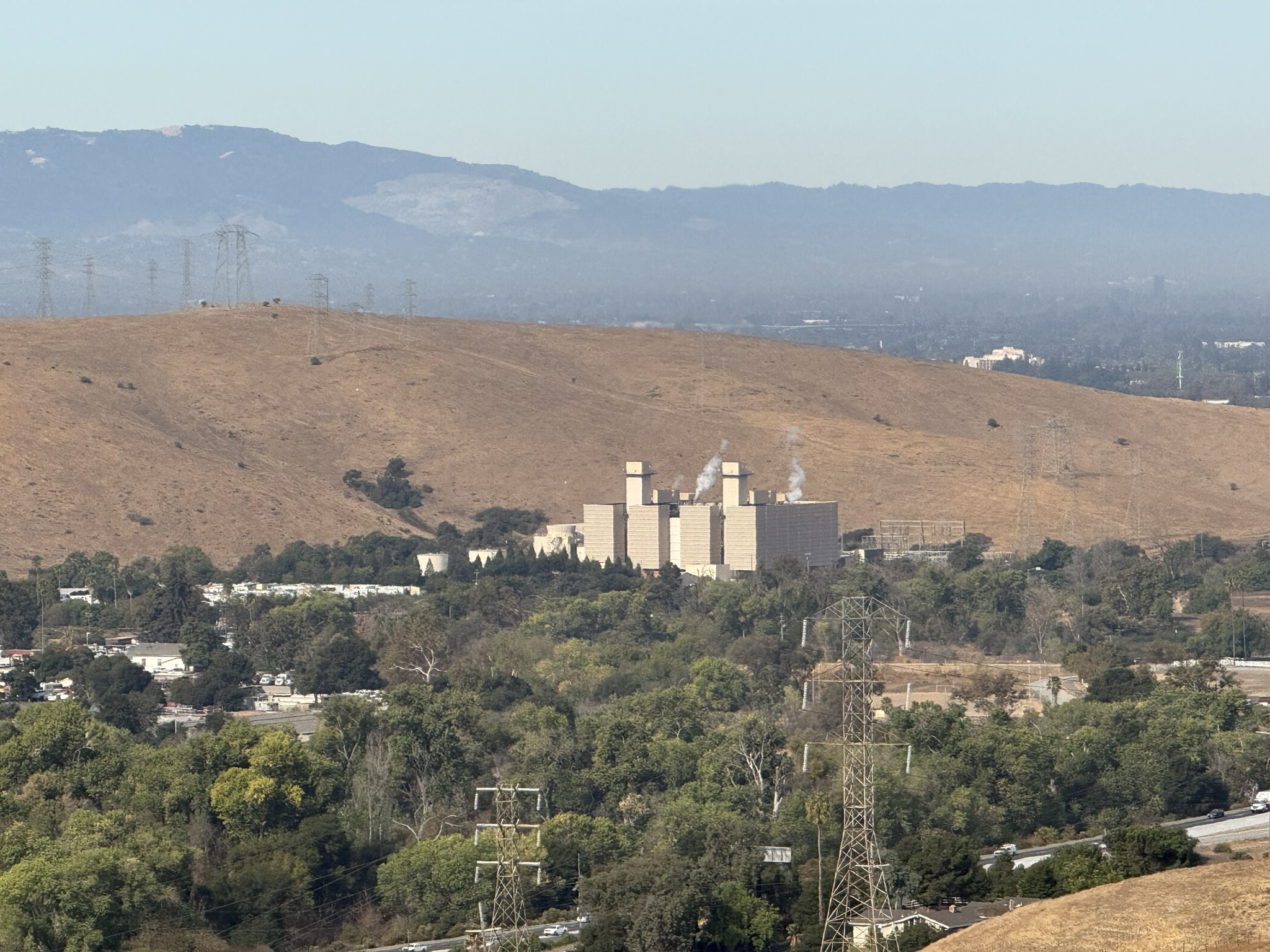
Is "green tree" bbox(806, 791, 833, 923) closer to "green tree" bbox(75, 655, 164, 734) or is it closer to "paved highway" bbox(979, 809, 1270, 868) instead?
"paved highway" bbox(979, 809, 1270, 868)

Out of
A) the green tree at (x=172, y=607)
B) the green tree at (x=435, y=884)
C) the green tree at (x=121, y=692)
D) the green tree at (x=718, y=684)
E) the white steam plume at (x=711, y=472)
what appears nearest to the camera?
the green tree at (x=435, y=884)

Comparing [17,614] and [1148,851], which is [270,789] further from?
[17,614]

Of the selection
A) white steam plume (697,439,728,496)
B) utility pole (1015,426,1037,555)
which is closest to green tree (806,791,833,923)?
white steam plume (697,439,728,496)

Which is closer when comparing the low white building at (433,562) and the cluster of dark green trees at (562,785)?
the cluster of dark green trees at (562,785)

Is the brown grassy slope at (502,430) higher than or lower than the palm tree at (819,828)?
higher

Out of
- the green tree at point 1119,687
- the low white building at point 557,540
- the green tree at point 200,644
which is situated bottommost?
the green tree at point 200,644

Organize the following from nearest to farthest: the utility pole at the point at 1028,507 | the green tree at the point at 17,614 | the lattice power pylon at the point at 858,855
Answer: the lattice power pylon at the point at 858,855 → the green tree at the point at 17,614 → the utility pole at the point at 1028,507

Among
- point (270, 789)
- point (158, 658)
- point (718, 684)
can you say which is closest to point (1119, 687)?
point (718, 684)

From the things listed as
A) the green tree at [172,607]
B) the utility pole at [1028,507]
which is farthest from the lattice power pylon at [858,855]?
the utility pole at [1028,507]

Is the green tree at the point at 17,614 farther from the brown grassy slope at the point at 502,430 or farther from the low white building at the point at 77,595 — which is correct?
the brown grassy slope at the point at 502,430
